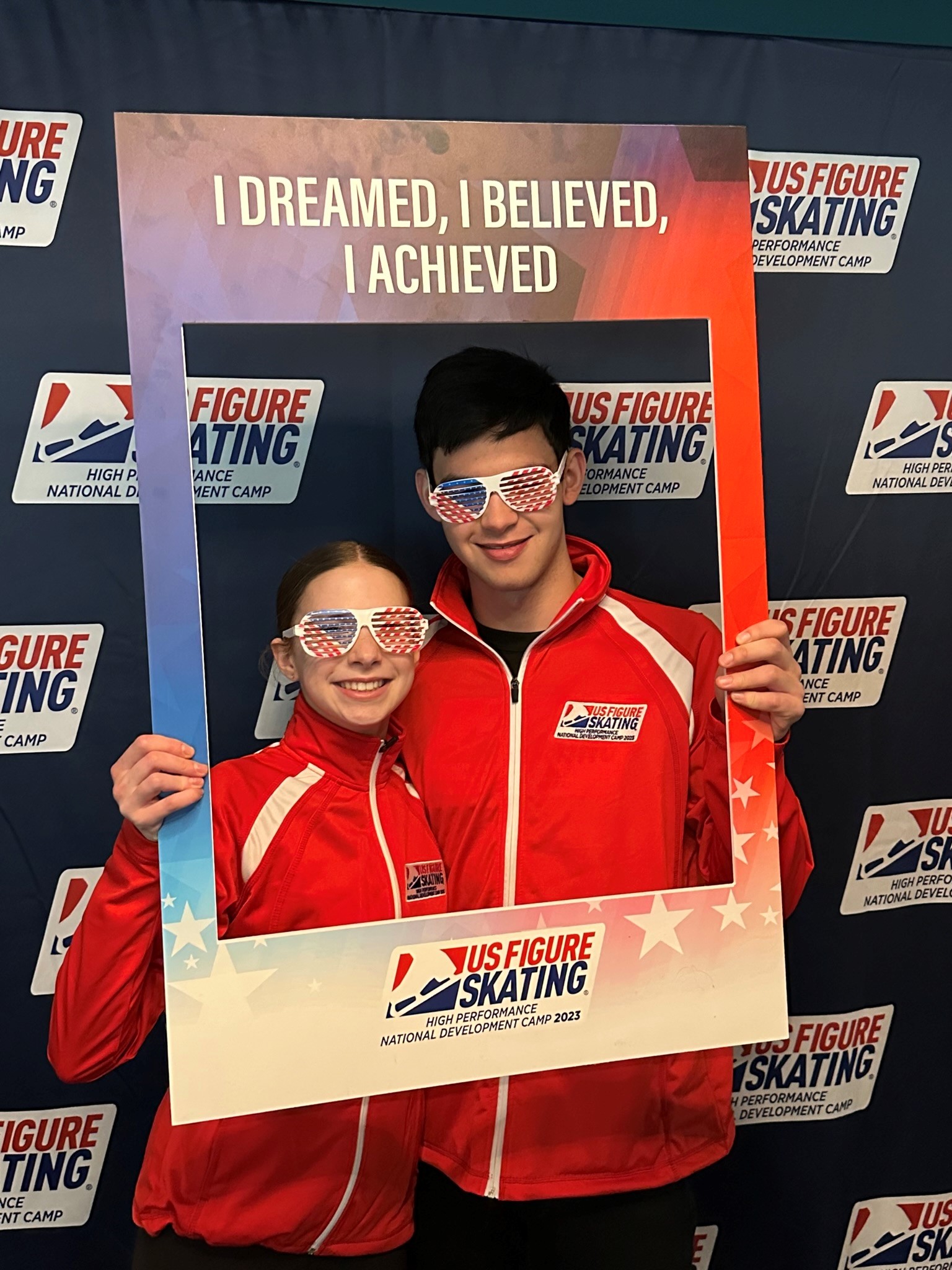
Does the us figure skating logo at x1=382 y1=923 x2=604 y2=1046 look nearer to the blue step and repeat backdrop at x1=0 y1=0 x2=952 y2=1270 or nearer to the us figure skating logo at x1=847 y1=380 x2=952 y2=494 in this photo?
the blue step and repeat backdrop at x1=0 y1=0 x2=952 y2=1270

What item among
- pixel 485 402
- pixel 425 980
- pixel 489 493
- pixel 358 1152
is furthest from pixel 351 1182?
pixel 485 402

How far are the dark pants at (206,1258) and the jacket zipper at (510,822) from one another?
0.66ft

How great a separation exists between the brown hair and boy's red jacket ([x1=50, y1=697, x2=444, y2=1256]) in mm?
124

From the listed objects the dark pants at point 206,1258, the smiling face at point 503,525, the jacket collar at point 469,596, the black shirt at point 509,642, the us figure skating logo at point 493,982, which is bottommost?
the dark pants at point 206,1258

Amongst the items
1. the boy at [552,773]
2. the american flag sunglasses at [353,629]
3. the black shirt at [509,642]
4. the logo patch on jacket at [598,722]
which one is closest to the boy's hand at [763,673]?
the boy at [552,773]

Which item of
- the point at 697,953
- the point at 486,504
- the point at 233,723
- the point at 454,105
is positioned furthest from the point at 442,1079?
the point at 454,105

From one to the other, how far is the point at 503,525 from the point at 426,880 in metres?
0.43

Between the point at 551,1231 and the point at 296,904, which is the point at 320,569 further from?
the point at 551,1231

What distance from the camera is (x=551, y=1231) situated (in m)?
1.44

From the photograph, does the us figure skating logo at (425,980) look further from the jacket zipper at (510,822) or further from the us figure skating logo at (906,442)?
the us figure skating logo at (906,442)

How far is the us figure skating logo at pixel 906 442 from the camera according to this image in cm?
198

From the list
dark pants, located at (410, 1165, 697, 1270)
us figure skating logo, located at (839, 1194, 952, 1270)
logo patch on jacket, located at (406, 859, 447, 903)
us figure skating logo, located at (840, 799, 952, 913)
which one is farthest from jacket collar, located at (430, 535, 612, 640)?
us figure skating logo, located at (839, 1194, 952, 1270)

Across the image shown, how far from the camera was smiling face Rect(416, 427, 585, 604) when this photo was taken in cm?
131

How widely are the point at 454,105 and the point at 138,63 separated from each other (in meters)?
0.49
